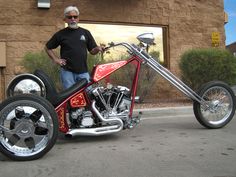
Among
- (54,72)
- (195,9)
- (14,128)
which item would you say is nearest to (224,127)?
(14,128)

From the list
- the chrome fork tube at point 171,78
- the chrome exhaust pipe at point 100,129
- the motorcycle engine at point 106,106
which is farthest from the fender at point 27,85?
the chrome fork tube at point 171,78

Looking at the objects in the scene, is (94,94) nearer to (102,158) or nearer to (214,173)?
(102,158)

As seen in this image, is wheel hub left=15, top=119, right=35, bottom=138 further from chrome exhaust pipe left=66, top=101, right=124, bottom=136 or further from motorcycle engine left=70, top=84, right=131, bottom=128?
motorcycle engine left=70, top=84, right=131, bottom=128

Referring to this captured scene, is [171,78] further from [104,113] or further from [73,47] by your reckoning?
[73,47]

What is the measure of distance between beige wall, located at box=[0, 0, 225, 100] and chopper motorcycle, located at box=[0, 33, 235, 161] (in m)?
5.80

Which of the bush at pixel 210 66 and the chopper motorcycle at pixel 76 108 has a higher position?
the bush at pixel 210 66

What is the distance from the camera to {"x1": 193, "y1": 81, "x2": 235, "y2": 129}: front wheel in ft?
20.8

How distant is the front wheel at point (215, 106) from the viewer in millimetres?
6344

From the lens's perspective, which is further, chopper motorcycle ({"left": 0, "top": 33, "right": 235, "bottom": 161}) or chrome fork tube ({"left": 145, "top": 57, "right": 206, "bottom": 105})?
chrome fork tube ({"left": 145, "top": 57, "right": 206, "bottom": 105})

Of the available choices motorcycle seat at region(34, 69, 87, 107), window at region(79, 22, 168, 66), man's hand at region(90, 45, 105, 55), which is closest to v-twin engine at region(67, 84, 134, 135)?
motorcycle seat at region(34, 69, 87, 107)

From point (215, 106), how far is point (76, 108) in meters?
2.25

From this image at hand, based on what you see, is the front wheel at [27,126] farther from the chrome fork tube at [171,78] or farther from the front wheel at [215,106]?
the front wheel at [215,106]

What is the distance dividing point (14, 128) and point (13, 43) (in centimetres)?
669

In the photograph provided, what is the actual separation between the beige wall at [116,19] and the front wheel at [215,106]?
614cm
